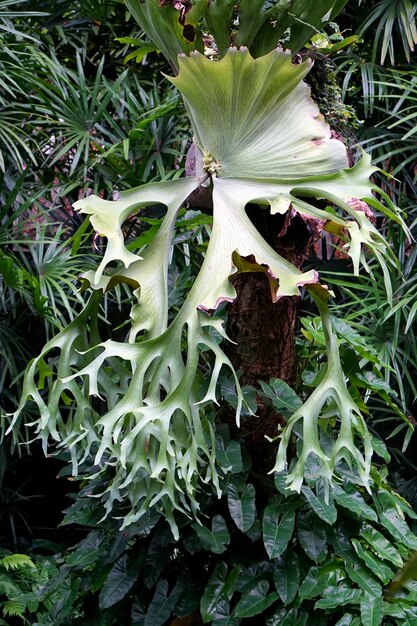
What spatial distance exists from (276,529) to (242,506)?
8 cm

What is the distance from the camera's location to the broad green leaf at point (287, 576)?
1407mm

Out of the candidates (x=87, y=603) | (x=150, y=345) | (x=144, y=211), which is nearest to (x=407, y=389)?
(x=144, y=211)

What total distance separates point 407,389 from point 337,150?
72.5 inches

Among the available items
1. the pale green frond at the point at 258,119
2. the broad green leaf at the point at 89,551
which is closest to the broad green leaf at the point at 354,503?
the broad green leaf at the point at 89,551

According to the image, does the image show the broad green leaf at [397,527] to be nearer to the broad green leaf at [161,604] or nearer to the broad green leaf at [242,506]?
the broad green leaf at [242,506]

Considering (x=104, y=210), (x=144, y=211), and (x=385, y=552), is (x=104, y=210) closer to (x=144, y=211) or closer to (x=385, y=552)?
(x=385, y=552)

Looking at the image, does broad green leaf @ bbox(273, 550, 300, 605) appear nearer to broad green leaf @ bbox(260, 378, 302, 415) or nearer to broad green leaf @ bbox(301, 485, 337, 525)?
broad green leaf @ bbox(301, 485, 337, 525)

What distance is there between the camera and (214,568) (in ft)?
4.96

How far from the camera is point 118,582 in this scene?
1500 millimetres

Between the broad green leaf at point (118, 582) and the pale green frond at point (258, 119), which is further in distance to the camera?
the broad green leaf at point (118, 582)

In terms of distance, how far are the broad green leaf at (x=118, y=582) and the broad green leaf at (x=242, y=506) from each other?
0.24 m

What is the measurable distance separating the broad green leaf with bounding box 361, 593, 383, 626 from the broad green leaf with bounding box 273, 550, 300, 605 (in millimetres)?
128

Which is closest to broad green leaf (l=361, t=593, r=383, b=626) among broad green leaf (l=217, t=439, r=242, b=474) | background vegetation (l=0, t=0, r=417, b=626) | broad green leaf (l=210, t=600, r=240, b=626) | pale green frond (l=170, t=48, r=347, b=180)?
background vegetation (l=0, t=0, r=417, b=626)

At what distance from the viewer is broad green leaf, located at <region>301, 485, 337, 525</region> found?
4.66ft
